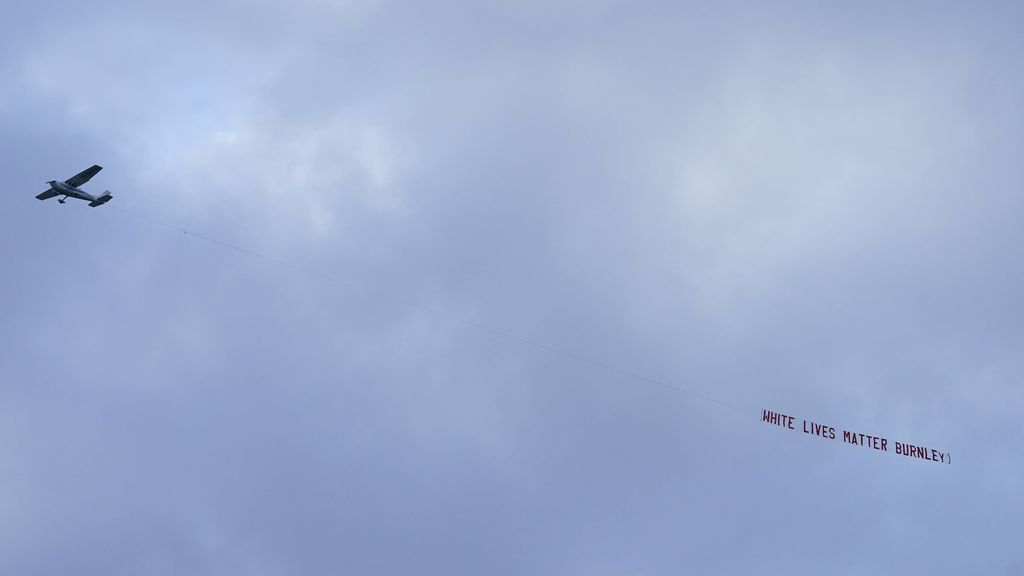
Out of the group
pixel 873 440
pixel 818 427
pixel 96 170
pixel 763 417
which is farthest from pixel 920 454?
pixel 96 170

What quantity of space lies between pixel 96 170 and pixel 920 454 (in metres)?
116

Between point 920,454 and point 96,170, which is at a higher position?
point 920,454

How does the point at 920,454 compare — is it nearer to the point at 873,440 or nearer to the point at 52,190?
the point at 873,440

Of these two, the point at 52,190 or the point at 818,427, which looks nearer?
the point at 818,427

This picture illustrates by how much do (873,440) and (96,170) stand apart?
109735 millimetres

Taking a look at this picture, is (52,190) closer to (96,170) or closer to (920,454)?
(96,170)

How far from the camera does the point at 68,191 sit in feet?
365

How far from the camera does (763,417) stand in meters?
90.6

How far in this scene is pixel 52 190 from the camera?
109 m

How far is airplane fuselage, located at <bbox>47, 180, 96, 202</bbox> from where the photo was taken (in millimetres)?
109181

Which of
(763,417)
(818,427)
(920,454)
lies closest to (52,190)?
(763,417)

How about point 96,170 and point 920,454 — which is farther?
point 96,170

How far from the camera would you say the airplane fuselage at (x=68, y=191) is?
358 ft

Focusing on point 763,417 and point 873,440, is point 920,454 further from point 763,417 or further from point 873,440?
point 763,417
